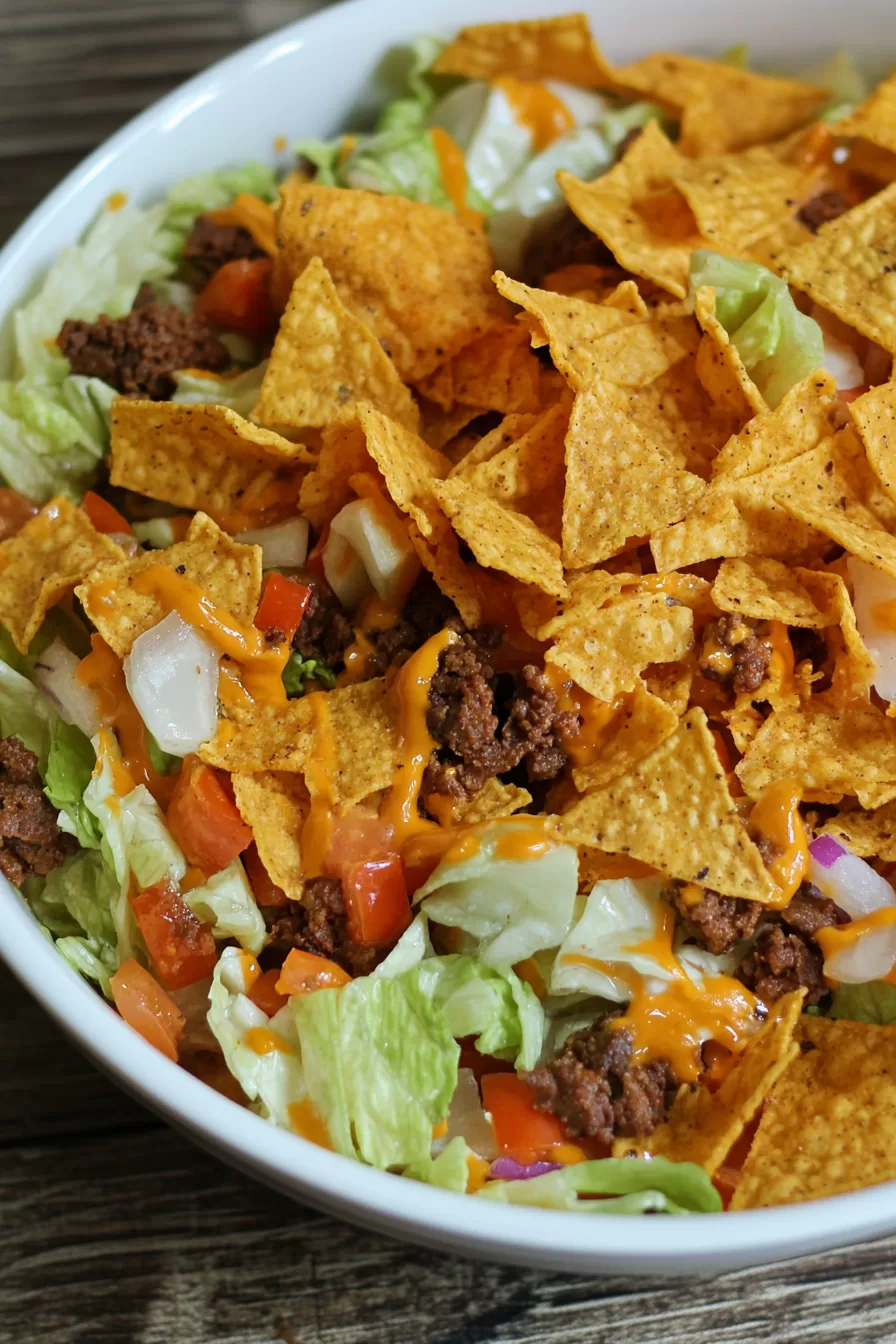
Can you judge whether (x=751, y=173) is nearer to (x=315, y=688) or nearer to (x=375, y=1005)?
(x=315, y=688)

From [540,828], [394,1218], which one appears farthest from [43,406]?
[394,1218]

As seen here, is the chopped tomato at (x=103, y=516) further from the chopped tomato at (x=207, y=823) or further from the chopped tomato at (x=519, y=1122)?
the chopped tomato at (x=519, y=1122)

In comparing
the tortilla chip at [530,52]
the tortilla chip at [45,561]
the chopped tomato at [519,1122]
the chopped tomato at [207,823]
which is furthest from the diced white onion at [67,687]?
the tortilla chip at [530,52]

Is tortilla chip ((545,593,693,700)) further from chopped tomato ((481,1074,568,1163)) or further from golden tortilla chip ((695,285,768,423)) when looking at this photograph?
chopped tomato ((481,1074,568,1163))

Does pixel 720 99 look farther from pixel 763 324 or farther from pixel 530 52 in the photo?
pixel 763 324

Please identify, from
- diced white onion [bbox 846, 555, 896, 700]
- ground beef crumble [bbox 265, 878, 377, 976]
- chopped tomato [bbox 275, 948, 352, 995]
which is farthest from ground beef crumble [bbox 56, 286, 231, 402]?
diced white onion [bbox 846, 555, 896, 700]

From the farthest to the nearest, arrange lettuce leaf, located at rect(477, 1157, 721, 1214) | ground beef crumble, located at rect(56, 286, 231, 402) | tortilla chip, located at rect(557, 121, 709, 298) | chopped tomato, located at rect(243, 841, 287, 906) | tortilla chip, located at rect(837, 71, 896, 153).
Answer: tortilla chip, located at rect(837, 71, 896, 153), ground beef crumble, located at rect(56, 286, 231, 402), tortilla chip, located at rect(557, 121, 709, 298), chopped tomato, located at rect(243, 841, 287, 906), lettuce leaf, located at rect(477, 1157, 721, 1214)
